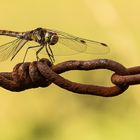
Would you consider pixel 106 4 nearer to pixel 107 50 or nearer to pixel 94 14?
pixel 94 14

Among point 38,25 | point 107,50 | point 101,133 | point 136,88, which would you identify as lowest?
point 101,133

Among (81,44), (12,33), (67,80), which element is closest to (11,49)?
(12,33)

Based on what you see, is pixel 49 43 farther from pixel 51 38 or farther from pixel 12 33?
pixel 12 33

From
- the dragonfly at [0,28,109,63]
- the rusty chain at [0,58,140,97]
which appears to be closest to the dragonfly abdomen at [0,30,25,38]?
the dragonfly at [0,28,109,63]

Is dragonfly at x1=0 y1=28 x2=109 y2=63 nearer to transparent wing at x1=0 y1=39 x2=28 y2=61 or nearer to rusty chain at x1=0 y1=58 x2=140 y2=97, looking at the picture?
transparent wing at x1=0 y1=39 x2=28 y2=61

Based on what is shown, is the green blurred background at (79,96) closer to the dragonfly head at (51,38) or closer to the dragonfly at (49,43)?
the dragonfly at (49,43)

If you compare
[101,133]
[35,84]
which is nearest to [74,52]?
[101,133]

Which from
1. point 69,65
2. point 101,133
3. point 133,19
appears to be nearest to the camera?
point 69,65
